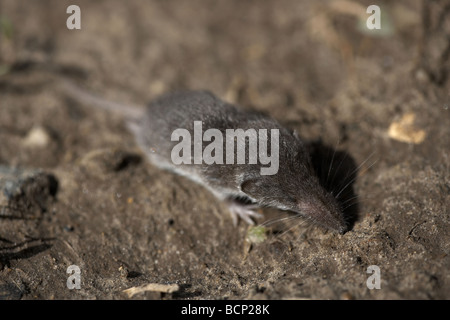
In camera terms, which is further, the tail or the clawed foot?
the tail

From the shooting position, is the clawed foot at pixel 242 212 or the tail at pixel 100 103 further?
the tail at pixel 100 103

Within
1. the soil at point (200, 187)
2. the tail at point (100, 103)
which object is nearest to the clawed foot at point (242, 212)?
the soil at point (200, 187)

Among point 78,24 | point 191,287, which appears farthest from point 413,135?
point 78,24

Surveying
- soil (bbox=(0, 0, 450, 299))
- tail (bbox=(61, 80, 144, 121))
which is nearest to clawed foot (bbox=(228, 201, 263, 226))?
soil (bbox=(0, 0, 450, 299))

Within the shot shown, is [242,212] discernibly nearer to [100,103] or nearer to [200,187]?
→ [200,187]

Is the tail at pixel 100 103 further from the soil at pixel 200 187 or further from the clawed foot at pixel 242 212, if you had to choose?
the clawed foot at pixel 242 212

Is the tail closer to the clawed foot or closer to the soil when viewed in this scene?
the soil
